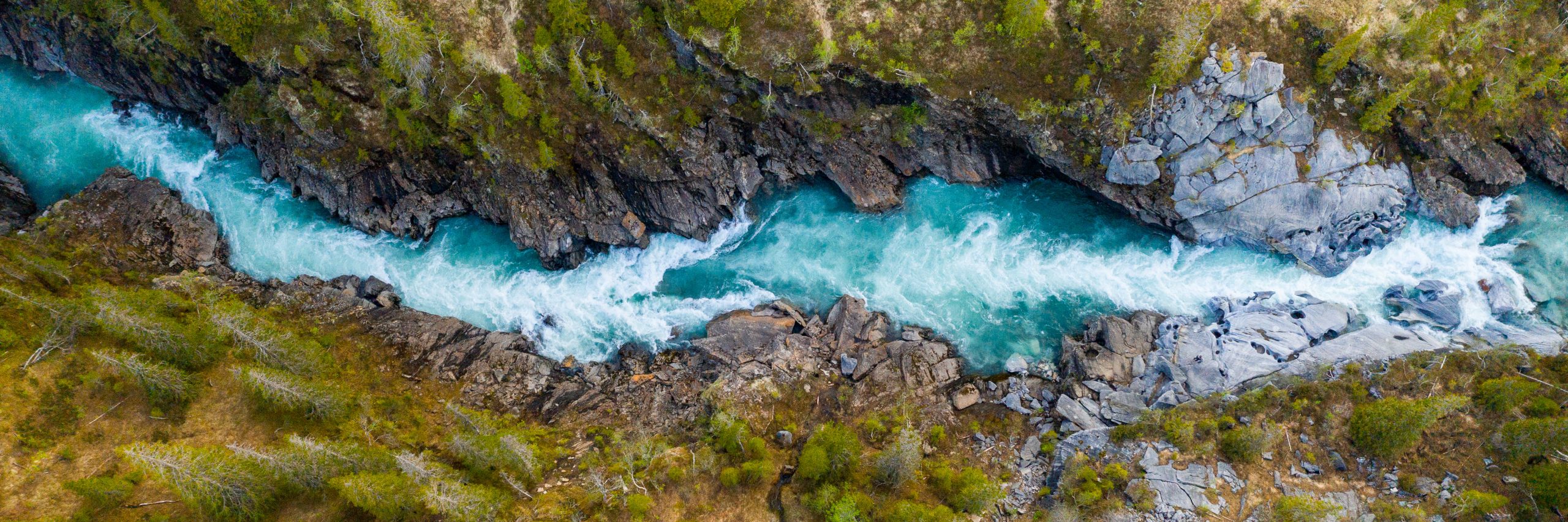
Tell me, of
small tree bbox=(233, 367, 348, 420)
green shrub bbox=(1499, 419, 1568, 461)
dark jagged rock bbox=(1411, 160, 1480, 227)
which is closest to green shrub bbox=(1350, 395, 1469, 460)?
green shrub bbox=(1499, 419, 1568, 461)

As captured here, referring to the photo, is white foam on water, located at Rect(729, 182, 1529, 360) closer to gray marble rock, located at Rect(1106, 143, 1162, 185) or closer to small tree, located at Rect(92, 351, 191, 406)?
gray marble rock, located at Rect(1106, 143, 1162, 185)

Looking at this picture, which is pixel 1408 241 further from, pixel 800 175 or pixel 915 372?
pixel 800 175

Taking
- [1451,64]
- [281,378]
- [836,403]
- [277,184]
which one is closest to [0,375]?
[281,378]

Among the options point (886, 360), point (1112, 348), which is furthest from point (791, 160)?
point (1112, 348)

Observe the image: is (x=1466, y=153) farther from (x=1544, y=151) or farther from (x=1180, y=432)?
(x=1180, y=432)

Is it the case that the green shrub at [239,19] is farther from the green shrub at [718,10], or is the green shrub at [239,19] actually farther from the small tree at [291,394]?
the green shrub at [718,10]
